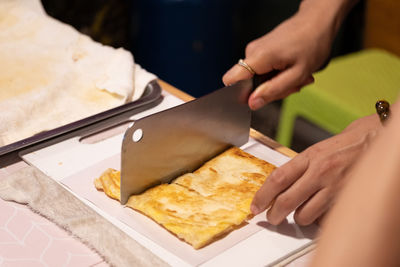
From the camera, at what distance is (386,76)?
7.54ft

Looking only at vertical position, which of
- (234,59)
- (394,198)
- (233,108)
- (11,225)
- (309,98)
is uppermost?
(394,198)

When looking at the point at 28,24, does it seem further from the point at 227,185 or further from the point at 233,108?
the point at 227,185

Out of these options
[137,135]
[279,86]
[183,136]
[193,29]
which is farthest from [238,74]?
[193,29]

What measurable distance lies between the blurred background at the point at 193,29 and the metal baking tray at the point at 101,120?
1.17 metres

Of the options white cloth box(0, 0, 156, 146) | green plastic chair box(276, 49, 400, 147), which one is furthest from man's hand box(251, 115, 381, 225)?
green plastic chair box(276, 49, 400, 147)

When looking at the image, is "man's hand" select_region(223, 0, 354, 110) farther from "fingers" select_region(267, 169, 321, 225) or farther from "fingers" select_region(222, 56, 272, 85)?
"fingers" select_region(267, 169, 321, 225)

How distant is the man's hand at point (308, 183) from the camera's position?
0.96 metres

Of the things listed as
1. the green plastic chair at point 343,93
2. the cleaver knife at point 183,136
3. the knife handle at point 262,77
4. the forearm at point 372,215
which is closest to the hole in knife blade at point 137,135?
the cleaver knife at point 183,136

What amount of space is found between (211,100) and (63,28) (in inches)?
31.0

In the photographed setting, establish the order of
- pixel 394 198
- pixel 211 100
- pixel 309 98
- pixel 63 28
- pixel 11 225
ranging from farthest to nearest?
pixel 309 98 < pixel 63 28 < pixel 211 100 < pixel 11 225 < pixel 394 198

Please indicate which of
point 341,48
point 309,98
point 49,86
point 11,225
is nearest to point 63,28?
point 49,86

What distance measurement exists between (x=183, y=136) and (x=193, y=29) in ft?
5.79

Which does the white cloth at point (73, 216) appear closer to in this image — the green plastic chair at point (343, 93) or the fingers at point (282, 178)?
the fingers at point (282, 178)

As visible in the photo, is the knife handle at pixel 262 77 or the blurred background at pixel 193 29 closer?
the knife handle at pixel 262 77
